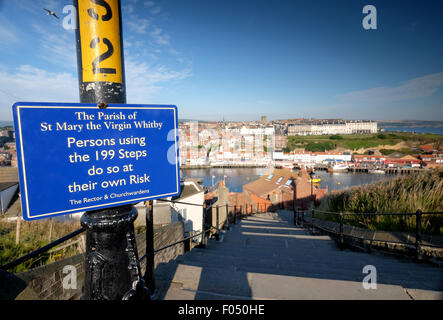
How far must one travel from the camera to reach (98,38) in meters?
1.47

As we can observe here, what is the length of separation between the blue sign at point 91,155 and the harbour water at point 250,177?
54.1m

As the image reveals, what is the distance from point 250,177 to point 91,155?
260 feet

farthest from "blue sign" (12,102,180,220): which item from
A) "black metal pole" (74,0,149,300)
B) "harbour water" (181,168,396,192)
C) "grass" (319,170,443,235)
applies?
"harbour water" (181,168,396,192)

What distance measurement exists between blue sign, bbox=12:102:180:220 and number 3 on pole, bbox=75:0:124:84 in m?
0.21

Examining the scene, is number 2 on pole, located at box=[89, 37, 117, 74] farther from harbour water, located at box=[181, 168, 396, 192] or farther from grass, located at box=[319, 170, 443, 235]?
harbour water, located at box=[181, 168, 396, 192]

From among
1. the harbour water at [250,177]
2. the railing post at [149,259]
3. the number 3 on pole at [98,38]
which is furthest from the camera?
the harbour water at [250,177]

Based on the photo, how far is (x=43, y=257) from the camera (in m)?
3.53

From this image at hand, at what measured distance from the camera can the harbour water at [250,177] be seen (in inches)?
2576

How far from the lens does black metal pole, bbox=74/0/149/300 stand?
1.47m

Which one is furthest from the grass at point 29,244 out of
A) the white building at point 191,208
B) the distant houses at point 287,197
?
the distant houses at point 287,197

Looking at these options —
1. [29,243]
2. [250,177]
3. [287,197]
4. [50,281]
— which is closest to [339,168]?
[250,177]

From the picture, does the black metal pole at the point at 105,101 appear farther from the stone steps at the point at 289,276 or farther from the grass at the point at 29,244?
the grass at the point at 29,244

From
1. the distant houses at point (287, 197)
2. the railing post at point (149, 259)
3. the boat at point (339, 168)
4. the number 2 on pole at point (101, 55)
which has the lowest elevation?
the boat at point (339, 168)
